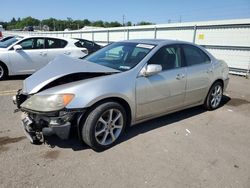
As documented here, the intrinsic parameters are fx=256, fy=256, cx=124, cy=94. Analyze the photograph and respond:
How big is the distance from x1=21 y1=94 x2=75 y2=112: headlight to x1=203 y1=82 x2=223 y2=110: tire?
3.31m

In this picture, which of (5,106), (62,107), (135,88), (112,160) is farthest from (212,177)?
(5,106)

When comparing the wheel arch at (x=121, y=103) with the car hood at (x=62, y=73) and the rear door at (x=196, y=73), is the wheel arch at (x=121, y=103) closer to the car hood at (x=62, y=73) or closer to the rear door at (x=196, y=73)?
the car hood at (x=62, y=73)

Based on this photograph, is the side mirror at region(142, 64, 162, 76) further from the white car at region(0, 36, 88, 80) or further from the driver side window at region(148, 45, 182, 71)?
the white car at region(0, 36, 88, 80)

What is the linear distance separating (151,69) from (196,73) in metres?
1.38

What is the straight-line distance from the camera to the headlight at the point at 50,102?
3.19m

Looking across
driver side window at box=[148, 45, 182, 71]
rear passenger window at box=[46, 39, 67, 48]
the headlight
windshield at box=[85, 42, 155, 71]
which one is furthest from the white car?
the headlight

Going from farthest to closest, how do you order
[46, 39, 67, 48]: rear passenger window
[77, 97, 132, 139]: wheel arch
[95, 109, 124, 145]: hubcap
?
[46, 39, 67, 48]: rear passenger window
[95, 109, 124, 145]: hubcap
[77, 97, 132, 139]: wheel arch

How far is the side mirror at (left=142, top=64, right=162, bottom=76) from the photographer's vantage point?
389 cm

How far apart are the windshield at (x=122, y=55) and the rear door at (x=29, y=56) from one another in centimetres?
431

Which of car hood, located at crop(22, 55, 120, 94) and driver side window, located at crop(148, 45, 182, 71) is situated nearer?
car hood, located at crop(22, 55, 120, 94)

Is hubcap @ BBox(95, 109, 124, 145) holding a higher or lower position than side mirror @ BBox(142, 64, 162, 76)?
lower

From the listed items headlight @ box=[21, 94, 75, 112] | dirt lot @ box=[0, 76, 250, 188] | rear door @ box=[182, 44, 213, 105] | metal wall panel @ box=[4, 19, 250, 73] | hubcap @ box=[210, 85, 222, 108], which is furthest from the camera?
metal wall panel @ box=[4, 19, 250, 73]

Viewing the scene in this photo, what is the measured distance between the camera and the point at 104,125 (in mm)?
3609

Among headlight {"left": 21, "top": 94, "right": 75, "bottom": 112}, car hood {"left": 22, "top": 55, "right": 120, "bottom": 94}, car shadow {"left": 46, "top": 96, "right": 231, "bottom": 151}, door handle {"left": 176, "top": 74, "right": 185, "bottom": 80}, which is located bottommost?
car shadow {"left": 46, "top": 96, "right": 231, "bottom": 151}
